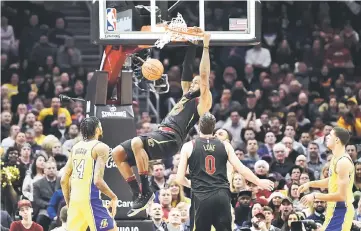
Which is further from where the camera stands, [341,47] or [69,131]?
[341,47]

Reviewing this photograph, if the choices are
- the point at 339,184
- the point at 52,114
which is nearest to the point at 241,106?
the point at 52,114

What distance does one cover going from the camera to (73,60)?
27.4 metres

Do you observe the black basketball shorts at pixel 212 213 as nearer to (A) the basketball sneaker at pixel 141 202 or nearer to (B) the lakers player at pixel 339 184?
(B) the lakers player at pixel 339 184

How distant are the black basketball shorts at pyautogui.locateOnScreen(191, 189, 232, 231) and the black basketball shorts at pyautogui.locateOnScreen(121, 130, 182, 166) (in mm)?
1359

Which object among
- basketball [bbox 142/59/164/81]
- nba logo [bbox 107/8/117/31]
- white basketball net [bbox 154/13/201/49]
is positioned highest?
nba logo [bbox 107/8/117/31]

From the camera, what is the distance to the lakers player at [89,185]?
15656 millimetres

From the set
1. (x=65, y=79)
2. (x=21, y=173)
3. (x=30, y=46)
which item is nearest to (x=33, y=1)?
(x=30, y=46)

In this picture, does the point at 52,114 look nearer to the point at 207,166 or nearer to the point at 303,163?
the point at 303,163

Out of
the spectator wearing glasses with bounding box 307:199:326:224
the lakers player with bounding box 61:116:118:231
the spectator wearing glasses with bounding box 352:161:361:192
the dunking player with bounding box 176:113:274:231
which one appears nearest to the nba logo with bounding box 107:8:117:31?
the lakers player with bounding box 61:116:118:231

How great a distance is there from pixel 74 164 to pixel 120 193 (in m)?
2.39

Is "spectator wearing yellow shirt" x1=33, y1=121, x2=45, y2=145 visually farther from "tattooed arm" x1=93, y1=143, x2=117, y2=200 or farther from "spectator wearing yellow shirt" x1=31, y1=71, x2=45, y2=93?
"tattooed arm" x1=93, y1=143, x2=117, y2=200

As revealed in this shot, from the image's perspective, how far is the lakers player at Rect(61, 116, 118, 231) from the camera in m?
15.7

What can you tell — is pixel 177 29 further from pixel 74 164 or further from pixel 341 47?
pixel 341 47

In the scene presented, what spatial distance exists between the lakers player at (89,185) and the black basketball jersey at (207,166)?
45.6 inches
